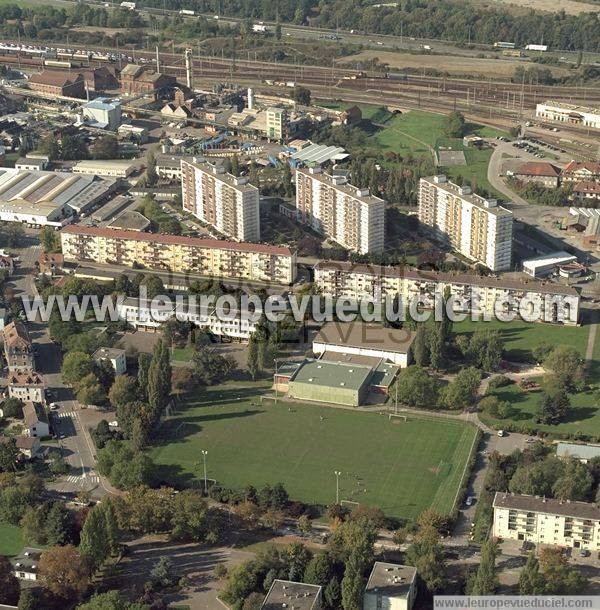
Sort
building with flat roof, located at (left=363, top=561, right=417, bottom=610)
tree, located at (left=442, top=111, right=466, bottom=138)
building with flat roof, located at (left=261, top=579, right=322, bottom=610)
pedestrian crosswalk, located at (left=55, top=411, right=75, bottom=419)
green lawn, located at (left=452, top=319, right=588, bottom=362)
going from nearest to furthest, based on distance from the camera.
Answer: building with flat roof, located at (left=261, top=579, right=322, bottom=610) < building with flat roof, located at (left=363, top=561, right=417, bottom=610) < pedestrian crosswalk, located at (left=55, top=411, right=75, bottom=419) < green lawn, located at (left=452, top=319, right=588, bottom=362) < tree, located at (left=442, top=111, right=466, bottom=138)

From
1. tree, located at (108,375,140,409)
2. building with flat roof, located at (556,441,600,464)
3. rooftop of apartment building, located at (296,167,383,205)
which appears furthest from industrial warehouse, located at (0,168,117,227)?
building with flat roof, located at (556,441,600,464)

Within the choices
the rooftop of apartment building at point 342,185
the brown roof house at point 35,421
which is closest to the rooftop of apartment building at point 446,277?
the rooftop of apartment building at point 342,185

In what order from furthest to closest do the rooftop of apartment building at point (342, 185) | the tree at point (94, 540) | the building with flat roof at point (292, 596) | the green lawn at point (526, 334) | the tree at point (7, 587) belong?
the rooftop of apartment building at point (342, 185)
the green lawn at point (526, 334)
the tree at point (94, 540)
the tree at point (7, 587)
the building with flat roof at point (292, 596)

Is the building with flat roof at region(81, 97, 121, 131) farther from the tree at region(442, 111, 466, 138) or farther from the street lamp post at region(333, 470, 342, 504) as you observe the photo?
the street lamp post at region(333, 470, 342, 504)

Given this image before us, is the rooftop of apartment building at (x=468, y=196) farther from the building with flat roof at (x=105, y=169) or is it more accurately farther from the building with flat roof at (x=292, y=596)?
the building with flat roof at (x=292, y=596)

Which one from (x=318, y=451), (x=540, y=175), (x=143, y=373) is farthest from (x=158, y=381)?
(x=540, y=175)
